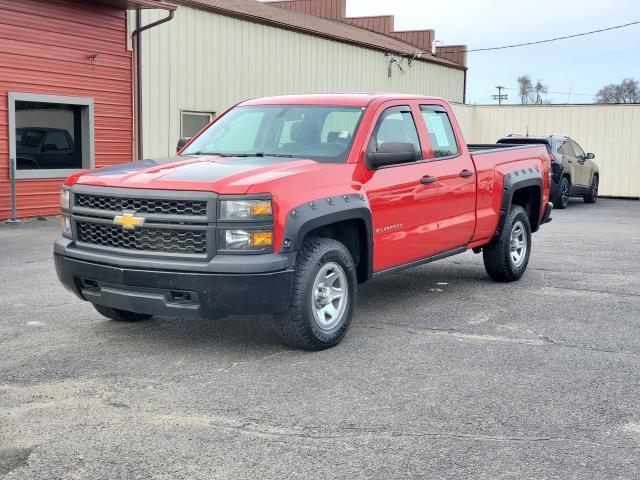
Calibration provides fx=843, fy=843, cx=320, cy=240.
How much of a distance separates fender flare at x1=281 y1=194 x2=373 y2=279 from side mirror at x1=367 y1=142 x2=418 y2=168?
34 cm

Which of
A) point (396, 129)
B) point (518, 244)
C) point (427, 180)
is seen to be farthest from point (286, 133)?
point (518, 244)

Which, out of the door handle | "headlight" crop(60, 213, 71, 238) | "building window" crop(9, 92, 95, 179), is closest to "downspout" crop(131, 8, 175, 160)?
"building window" crop(9, 92, 95, 179)

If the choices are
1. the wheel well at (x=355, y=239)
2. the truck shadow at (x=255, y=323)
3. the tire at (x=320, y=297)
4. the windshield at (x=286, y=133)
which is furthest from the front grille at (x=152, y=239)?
the windshield at (x=286, y=133)

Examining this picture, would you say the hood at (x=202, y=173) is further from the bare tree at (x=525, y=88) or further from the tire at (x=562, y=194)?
the bare tree at (x=525, y=88)

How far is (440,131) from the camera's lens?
25.0 ft

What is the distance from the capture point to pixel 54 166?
50.8 ft

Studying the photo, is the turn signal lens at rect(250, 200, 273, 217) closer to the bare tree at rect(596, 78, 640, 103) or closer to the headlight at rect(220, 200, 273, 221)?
the headlight at rect(220, 200, 273, 221)

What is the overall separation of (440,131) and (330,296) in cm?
240

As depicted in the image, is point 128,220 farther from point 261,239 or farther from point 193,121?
point 193,121

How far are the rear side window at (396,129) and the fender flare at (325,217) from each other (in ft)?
2.01

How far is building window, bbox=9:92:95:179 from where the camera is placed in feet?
48.0

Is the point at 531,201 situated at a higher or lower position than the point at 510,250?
higher

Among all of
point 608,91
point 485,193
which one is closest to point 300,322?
point 485,193

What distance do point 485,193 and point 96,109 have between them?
10.1 meters
